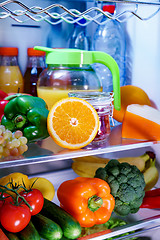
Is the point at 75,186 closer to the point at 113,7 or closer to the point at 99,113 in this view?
the point at 99,113

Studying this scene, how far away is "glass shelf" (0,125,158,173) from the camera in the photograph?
0.88m

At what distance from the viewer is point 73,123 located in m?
0.96

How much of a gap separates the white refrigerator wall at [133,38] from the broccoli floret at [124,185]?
32 centimetres

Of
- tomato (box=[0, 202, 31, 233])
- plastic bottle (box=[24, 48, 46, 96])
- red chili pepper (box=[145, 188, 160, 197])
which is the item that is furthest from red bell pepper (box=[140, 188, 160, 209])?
plastic bottle (box=[24, 48, 46, 96])

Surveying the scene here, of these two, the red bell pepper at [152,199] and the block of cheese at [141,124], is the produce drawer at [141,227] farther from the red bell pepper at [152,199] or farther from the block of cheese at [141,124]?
the block of cheese at [141,124]

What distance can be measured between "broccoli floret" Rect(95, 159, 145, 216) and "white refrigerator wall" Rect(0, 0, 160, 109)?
1.04 ft

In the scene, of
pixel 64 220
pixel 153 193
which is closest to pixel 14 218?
pixel 64 220

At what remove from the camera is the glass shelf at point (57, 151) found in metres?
0.88

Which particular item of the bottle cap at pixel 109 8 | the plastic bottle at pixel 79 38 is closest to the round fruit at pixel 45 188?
the plastic bottle at pixel 79 38

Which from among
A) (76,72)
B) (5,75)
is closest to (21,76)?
(5,75)

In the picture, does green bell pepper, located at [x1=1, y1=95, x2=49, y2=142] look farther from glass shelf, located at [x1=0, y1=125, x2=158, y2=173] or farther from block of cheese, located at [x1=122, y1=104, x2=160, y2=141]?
block of cheese, located at [x1=122, y1=104, x2=160, y2=141]

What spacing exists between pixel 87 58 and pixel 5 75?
1.21ft

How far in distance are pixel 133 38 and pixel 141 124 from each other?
0.51m

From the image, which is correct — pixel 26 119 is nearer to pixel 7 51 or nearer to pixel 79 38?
pixel 7 51
